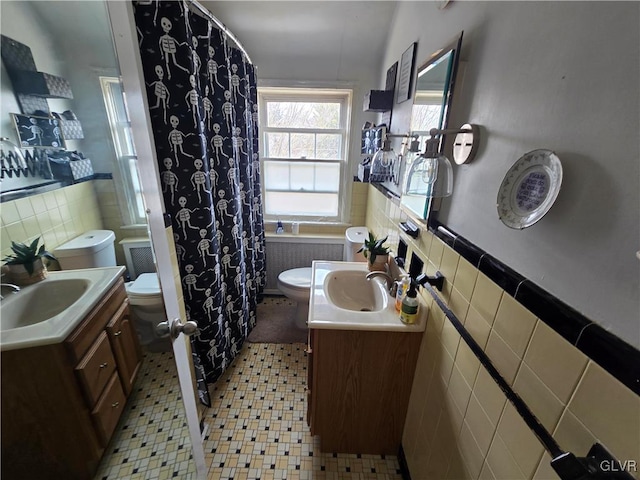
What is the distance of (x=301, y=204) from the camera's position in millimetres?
2779

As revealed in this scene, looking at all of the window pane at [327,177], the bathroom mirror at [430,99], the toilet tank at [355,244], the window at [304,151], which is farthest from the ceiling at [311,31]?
the toilet tank at [355,244]

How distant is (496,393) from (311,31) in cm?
243

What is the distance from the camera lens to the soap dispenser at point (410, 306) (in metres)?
1.16

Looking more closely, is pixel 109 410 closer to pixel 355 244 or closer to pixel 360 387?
pixel 360 387

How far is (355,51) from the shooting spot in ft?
7.18

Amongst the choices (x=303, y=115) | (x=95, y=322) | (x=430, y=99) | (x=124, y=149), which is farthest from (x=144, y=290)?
(x=303, y=115)

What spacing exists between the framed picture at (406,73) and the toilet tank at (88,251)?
1.56 meters

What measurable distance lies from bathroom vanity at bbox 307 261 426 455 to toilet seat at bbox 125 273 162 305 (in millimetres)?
646

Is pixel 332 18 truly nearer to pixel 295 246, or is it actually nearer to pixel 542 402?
pixel 295 246

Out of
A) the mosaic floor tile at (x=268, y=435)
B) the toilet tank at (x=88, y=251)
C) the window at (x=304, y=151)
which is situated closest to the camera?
the toilet tank at (x=88, y=251)

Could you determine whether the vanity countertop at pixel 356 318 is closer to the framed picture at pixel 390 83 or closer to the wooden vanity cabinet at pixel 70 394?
the wooden vanity cabinet at pixel 70 394

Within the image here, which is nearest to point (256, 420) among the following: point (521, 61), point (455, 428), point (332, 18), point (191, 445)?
point (191, 445)

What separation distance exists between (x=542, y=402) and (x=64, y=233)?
1.06 m

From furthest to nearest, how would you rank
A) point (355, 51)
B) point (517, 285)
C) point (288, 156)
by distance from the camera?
point (288, 156) → point (355, 51) → point (517, 285)
